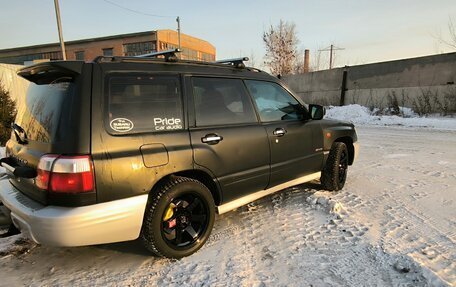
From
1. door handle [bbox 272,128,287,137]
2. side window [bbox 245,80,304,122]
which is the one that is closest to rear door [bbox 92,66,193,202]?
side window [bbox 245,80,304,122]

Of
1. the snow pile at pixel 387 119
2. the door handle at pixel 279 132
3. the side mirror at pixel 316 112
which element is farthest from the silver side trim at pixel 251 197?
the snow pile at pixel 387 119

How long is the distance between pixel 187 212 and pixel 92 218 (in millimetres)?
903

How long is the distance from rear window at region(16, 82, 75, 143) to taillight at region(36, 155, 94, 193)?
192 mm

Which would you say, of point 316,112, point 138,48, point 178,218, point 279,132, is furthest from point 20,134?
point 138,48

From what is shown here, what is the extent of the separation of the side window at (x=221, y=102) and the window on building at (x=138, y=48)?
43.4 m

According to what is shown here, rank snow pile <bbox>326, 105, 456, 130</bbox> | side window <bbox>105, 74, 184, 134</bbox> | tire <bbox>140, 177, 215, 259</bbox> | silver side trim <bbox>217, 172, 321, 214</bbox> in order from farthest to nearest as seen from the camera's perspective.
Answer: snow pile <bbox>326, 105, 456, 130</bbox>
silver side trim <bbox>217, 172, 321, 214</bbox>
tire <bbox>140, 177, 215, 259</bbox>
side window <bbox>105, 74, 184, 134</bbox>

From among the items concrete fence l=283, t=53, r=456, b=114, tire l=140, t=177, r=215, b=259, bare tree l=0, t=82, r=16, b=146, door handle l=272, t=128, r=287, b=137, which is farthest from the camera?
concrete fence l=283, t=53, r=456, b=114

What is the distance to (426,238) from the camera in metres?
3.17

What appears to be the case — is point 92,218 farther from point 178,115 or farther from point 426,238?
point 426,238

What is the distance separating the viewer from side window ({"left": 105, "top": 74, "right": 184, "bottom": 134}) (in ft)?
8.38

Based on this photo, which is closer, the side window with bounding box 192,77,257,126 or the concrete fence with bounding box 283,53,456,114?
the side window with bounding box 192,77,257,126

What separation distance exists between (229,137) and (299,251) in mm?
1279

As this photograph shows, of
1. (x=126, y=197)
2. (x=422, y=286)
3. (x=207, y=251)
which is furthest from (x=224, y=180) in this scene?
(x=422, y=286)

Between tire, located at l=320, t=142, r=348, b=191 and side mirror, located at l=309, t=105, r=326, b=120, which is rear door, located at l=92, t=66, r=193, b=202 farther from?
tire, located at l=320, t=142, r=348, b=191
